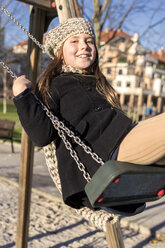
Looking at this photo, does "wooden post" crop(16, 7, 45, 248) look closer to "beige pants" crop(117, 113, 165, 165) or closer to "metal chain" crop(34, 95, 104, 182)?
"metal chain" crop(34, 95, 104, 182)

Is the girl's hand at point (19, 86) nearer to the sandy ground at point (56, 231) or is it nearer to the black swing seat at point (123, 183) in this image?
the black swing seat at point (123, 183)

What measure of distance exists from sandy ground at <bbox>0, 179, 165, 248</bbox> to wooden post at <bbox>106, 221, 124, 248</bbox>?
1.66 metres

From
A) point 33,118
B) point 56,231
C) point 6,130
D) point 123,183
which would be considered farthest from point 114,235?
point 6,130

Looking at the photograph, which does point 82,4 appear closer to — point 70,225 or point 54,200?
point 54,200

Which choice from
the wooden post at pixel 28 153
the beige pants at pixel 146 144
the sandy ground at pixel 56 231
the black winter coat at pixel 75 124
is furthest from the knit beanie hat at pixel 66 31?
the sandy ground at pixel 56 231

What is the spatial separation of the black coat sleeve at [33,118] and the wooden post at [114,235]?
611 mm

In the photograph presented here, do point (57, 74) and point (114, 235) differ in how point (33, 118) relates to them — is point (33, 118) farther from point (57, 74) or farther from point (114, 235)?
point (114, 235)

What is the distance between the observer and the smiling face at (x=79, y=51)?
5.90 feet

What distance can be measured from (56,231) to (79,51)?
255 cm

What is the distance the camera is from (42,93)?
167 cm

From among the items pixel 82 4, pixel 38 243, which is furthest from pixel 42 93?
pixel 82 4

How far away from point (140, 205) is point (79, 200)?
32cm

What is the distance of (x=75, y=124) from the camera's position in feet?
5.26

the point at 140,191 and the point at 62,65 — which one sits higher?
the point at 62,65
